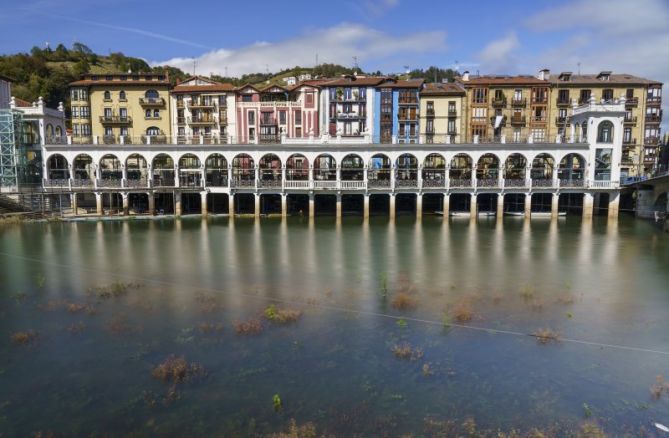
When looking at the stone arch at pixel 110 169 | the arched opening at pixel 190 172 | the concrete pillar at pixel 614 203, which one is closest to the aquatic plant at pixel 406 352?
the arched opening at pixel 190 172

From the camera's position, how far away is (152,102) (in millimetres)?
68438

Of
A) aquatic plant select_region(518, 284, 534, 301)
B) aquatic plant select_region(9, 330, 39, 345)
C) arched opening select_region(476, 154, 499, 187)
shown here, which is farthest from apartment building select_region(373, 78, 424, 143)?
aquatic plant select_region(9, 330, 39, 345)

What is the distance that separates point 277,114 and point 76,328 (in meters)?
54.2

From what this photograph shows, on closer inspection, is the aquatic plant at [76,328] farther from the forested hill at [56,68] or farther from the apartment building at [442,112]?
the forested hill at [56,68]

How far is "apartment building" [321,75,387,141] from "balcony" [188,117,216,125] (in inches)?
608

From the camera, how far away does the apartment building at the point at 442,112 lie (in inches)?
2702

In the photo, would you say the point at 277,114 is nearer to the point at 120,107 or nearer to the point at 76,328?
the point at 120,107

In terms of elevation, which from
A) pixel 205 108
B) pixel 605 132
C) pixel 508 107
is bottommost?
pixel 605 132

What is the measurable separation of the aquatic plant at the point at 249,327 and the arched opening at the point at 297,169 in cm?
4450

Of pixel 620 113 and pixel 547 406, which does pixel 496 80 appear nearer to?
pixel 620 113

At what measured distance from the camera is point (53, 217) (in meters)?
51.5

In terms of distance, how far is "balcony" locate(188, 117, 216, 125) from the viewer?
6788cm

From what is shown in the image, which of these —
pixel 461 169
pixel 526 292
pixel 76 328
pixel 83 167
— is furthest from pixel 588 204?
pixel 83 167

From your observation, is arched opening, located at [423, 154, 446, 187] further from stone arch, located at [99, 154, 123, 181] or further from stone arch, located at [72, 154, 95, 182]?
stone arch, located at [72, 154, 95, 182]
